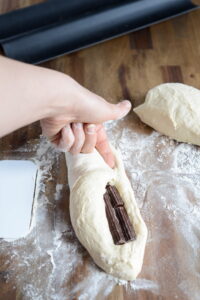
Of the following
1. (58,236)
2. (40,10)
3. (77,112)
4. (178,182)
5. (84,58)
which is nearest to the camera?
(77,112)

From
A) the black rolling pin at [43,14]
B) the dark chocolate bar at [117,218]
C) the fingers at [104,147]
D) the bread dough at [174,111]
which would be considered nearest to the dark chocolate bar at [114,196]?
the dark chocolate bar at [117,218]

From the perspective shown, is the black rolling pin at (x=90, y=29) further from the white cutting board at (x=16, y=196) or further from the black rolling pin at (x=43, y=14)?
the white cutting board at (x=16, y=196)

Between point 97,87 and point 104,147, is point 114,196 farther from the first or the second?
point 97,87

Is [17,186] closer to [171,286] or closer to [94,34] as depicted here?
[171,286]

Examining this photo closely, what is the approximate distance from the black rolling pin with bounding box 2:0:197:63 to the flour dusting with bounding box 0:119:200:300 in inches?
18.9

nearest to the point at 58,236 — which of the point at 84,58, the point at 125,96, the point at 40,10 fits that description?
the point at 125,96

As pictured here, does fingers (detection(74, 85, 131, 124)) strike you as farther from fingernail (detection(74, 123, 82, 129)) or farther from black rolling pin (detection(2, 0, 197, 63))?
black rolling pin (detection(2, 0, 197, 63))

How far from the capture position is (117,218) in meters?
1.08

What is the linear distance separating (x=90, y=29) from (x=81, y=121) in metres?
0.75

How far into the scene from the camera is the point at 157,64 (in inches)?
61.3

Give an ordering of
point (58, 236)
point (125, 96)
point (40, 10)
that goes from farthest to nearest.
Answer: point (40, 10) < point (125, 96) < point (58, 236)

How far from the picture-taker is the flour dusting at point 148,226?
3.40 feet

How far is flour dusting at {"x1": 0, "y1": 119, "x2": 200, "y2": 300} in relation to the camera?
1036 millimetres

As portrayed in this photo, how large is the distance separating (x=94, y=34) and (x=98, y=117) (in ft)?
2.37
